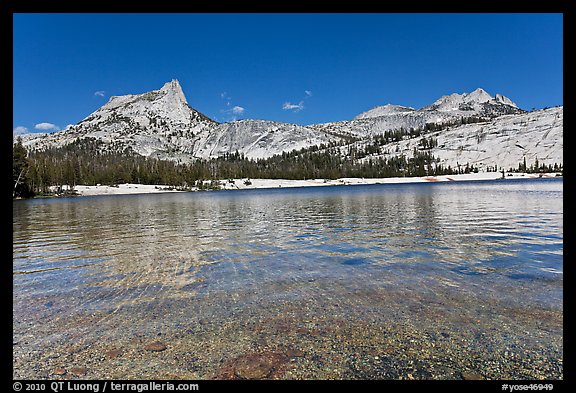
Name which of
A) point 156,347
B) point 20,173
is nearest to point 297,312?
point 156,347

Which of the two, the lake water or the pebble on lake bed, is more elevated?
the pebble on lake bed

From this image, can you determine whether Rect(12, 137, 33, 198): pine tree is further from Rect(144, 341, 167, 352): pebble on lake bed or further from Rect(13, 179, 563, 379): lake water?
Rect(144, 341, 167, 352): pebble on lake bed

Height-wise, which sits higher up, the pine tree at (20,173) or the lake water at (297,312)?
the pine tree at (20,173)

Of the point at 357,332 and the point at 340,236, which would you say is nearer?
the point at 357,332

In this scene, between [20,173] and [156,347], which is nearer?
[156,347]

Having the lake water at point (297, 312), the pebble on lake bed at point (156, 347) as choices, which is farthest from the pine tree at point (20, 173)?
the pebble on lake bed at point (156, 347)

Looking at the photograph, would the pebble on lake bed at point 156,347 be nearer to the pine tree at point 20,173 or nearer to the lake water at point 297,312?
the lake water at point 297,312

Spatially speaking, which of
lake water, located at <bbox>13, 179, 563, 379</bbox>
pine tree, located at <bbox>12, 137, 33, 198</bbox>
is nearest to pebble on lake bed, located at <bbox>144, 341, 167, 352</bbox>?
lake water, located at <bbox>13, 179, 563, 379</bbox>

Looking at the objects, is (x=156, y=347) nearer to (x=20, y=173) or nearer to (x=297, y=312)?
(x=297, y=312)
